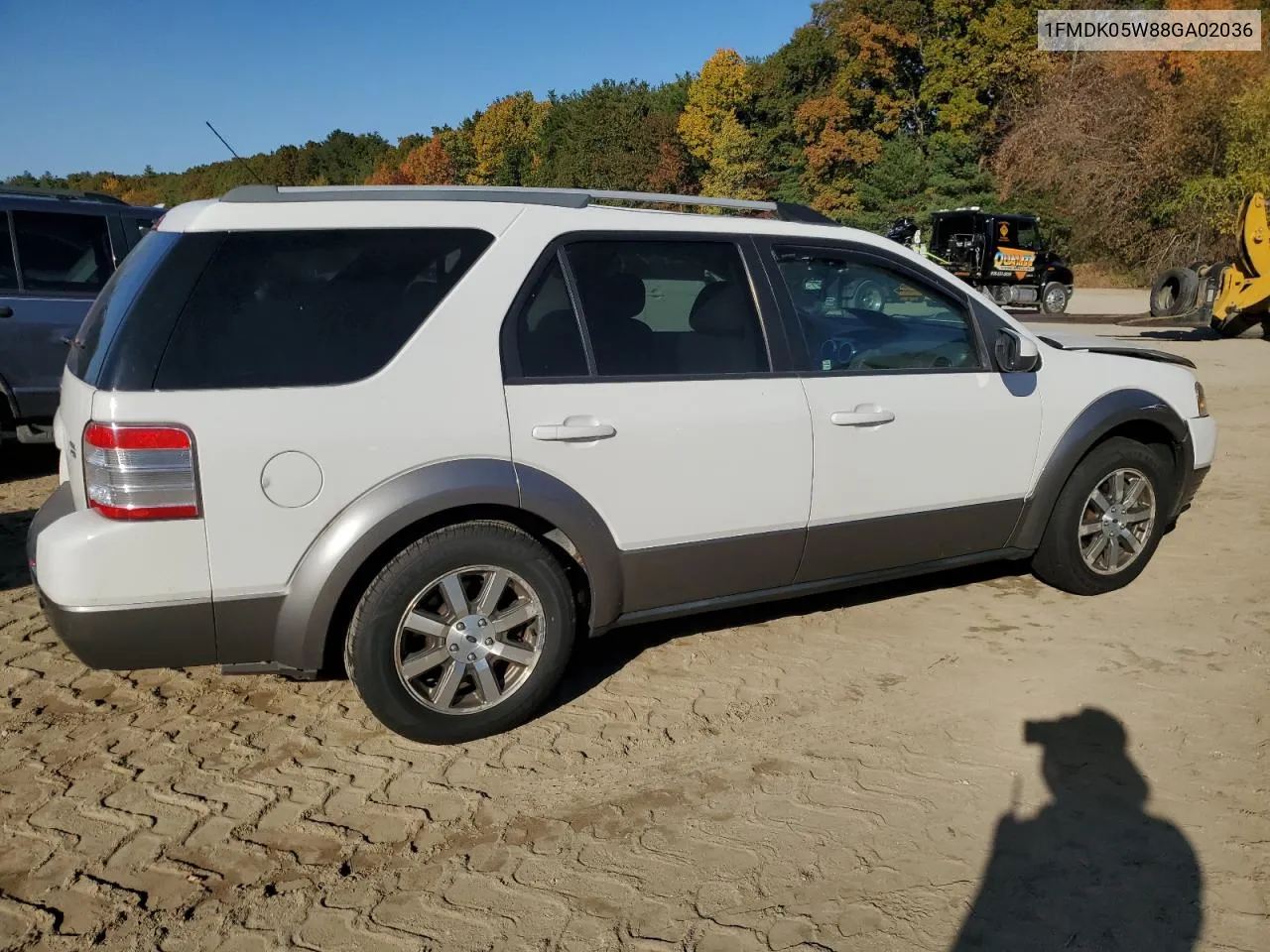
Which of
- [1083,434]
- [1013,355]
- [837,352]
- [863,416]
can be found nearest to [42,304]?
[837,352]

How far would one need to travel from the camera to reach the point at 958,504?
4.43 m

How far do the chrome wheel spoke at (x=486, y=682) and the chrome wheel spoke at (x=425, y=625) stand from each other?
0.57ft

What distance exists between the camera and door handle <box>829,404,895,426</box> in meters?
4.03

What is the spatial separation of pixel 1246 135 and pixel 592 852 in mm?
37485

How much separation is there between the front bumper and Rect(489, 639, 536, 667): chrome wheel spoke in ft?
2.95

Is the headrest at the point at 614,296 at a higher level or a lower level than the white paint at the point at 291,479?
higher

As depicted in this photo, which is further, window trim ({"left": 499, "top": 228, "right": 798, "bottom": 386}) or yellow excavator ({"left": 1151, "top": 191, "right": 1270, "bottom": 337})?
yellow excavator ({"left": 1151, "top": 191, "right": 1270, "bottom": 337})

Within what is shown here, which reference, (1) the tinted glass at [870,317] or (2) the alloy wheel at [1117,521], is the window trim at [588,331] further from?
(2) the alloy wheel at [1117,521]

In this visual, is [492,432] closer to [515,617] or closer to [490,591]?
[490,591]

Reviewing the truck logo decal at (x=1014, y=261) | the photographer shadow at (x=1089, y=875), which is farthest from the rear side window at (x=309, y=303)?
the truck logo decal at (x=1014, y=261)

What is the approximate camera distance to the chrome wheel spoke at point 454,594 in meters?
3.44

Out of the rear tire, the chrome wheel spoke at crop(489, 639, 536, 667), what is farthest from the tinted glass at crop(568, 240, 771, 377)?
the rear tire

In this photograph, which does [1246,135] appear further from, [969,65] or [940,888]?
[940,888]

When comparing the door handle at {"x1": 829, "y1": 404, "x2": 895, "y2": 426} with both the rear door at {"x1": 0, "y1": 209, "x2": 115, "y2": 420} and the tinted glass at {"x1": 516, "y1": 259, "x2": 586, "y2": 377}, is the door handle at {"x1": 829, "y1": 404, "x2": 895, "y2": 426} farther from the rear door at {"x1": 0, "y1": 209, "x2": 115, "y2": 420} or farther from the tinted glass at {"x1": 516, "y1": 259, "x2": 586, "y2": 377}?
the rear door at {"x1": 0, "y1": 209, "x2": 115, "y2": 420}
